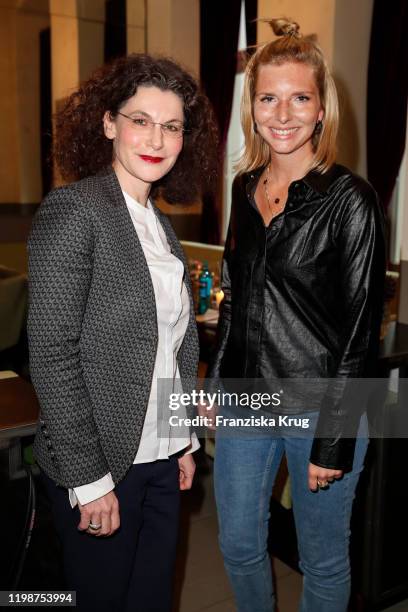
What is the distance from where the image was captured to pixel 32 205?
20.1 ft

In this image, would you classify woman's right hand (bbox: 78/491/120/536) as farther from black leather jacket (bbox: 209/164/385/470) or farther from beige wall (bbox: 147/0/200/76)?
beige wall (bbox: 147/0/200/76)

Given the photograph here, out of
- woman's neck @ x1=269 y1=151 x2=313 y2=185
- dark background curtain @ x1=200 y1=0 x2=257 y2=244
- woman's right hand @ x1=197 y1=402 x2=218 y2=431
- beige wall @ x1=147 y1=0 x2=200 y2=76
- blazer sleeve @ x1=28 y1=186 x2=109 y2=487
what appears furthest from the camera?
beige wall @ x1=147 y1=0 x2=200 y2=76

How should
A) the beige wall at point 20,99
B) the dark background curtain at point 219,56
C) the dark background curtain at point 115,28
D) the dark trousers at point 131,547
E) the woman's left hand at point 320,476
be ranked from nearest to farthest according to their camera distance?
the dark trousers at point 131,547
the woman's left hand at point 320,476
the dark background curtain at point 219,56
the dark background curtain at point 115,28
the beige wall at point 20,99

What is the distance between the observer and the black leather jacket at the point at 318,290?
4.26 feet

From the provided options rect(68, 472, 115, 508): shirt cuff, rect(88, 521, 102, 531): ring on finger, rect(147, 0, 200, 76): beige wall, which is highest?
rect(147, 0, 200, 76): beige wall

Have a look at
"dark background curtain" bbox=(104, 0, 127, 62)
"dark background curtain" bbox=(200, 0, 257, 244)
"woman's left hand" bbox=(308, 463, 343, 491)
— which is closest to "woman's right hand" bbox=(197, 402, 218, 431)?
"woman's left hand" bbox=(308, 463, 343, 491)

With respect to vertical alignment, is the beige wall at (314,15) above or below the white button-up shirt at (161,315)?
above

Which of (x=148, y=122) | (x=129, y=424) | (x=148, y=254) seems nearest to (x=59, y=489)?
(x=129, y=424)

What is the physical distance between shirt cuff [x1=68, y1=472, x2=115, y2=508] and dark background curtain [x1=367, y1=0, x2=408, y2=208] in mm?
2869

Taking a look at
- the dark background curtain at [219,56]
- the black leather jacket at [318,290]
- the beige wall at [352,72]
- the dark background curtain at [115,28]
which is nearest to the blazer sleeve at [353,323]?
the black leather jacket at [318,290]

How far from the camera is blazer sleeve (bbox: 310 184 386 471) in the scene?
128 centimetres

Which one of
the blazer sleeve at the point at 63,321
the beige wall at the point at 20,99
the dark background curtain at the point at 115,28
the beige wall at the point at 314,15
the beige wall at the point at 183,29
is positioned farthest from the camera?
the beige wall at the point at 20,99

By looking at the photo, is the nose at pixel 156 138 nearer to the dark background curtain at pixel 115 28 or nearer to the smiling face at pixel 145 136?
the smiling face at pixel 145 136

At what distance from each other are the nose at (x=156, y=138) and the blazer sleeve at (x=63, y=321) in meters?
0.22
